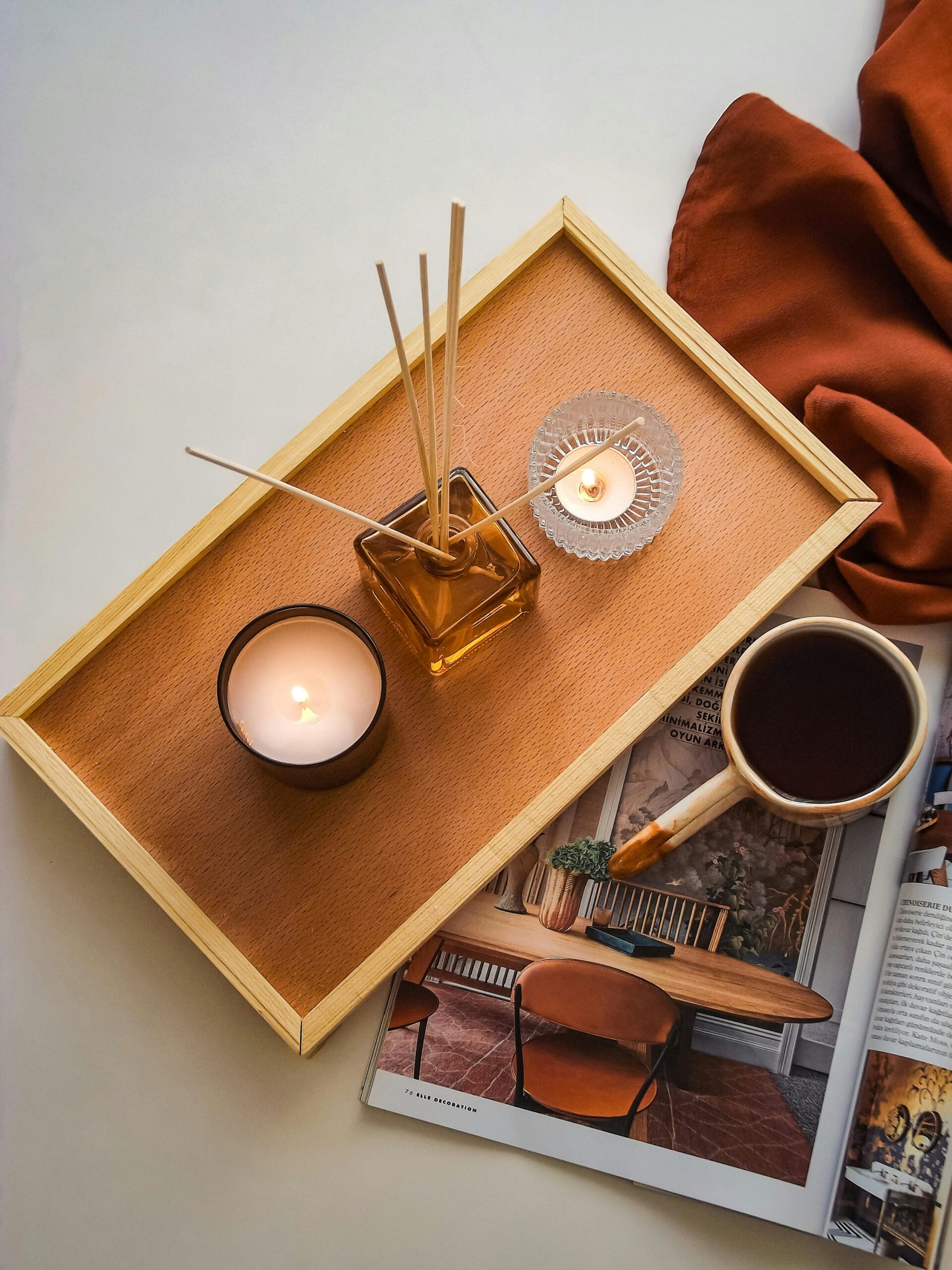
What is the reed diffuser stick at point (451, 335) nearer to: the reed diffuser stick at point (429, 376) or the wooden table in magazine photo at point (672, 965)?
the reed diffuser stick at point (429, 376)

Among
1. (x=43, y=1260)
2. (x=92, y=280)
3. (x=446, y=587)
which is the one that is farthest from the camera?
(x=92, y=280)

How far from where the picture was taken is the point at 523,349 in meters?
0.55

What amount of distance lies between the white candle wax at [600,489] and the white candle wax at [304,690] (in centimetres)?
16

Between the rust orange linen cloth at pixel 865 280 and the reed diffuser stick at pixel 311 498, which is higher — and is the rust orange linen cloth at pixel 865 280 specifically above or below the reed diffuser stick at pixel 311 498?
above

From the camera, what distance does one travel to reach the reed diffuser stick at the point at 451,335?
0.99 feet

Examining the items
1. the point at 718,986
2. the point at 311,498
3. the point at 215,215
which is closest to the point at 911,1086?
the point at 718,986

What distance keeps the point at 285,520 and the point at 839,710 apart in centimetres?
35

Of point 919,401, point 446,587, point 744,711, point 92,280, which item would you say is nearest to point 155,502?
point 92,280

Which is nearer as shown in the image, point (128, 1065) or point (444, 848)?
point (444, 848)

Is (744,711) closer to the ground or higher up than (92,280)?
closer to the ground

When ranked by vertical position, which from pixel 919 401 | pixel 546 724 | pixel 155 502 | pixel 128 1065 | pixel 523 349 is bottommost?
pixel 128 1065

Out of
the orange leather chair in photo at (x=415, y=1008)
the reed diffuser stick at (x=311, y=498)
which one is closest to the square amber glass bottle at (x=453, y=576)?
the reed diffuser stick at (x=311, y=498)

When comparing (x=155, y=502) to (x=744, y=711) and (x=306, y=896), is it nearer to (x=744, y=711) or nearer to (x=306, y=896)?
(x=306, y=896)

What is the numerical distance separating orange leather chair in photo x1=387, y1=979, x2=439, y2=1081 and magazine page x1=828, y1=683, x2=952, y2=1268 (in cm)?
29
